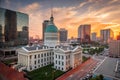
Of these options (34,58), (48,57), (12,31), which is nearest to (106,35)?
(48,57)

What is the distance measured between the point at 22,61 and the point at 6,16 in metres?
6.18

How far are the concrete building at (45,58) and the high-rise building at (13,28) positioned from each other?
437 cm

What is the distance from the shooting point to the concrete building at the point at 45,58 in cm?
979

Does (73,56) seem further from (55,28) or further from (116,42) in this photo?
(116,42)

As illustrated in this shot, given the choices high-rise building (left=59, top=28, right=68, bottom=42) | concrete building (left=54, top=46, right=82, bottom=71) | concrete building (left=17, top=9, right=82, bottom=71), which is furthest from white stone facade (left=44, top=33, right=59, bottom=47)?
high-rise building (left=59, top=28, right=68, bottom=42)

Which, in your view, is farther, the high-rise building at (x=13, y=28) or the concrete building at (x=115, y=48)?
the concrete building at (x=115, y=48)

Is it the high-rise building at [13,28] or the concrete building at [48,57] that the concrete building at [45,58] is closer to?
the concrete building at [48,57]

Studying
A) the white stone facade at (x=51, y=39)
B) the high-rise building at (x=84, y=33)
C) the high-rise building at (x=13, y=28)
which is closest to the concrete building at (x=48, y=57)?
the white stone facade at (x=51, y=39)

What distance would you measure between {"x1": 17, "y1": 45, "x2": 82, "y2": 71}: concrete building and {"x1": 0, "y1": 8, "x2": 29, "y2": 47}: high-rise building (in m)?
4.37

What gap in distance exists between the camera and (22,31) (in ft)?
60.1

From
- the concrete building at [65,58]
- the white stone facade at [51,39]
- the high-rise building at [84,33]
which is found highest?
the high-rise building at [84,33]

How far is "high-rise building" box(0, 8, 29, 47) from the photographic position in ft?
43.9

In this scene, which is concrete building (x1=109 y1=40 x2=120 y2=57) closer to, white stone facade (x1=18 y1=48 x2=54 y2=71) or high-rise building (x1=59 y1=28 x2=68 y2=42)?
white stone facade (x1=18 y1=48 x2=54 y2=71)

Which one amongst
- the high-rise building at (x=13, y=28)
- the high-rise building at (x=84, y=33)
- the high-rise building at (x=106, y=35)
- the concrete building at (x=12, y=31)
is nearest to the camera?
the high-rise building at (x=13, y=28)
